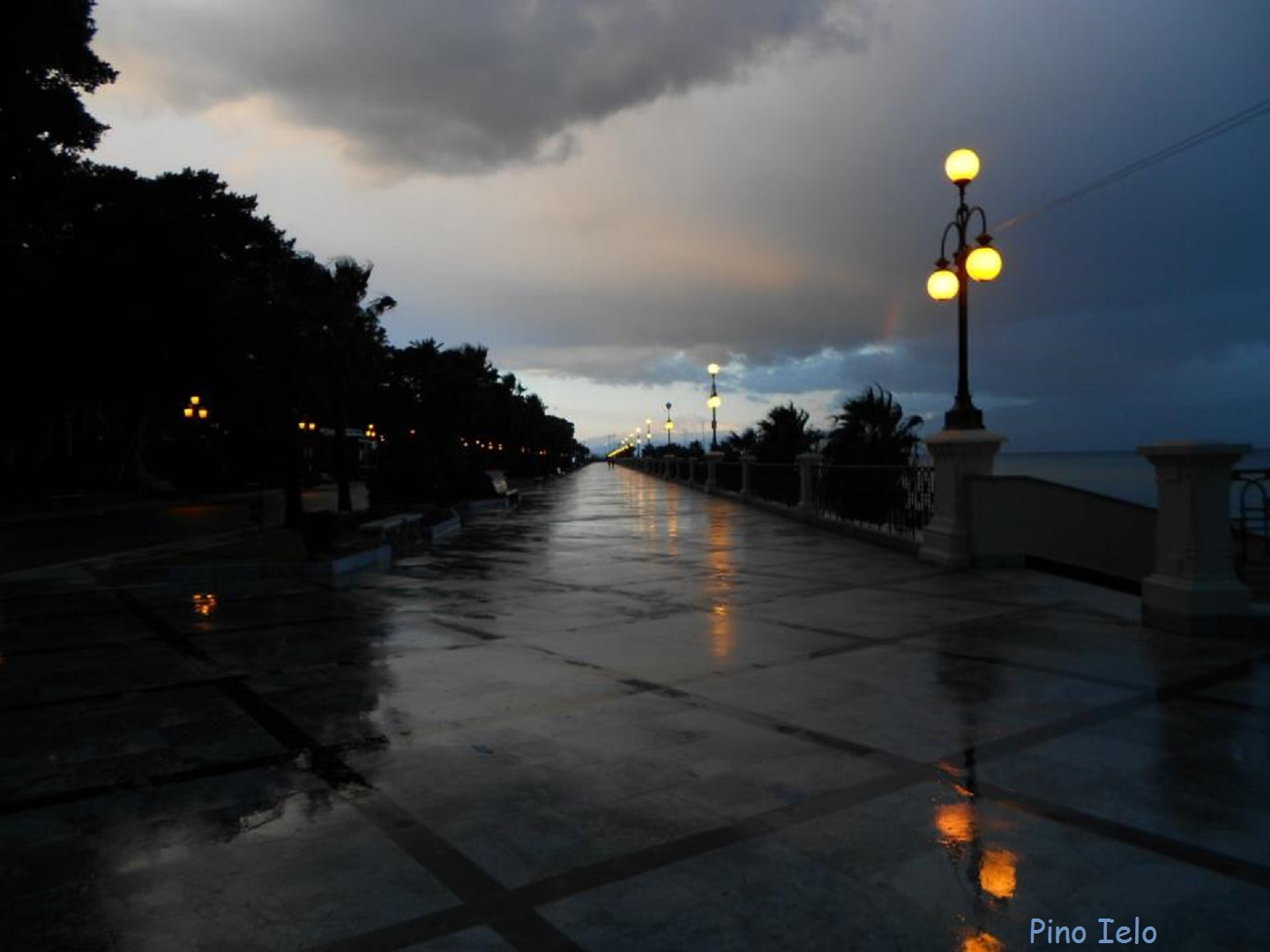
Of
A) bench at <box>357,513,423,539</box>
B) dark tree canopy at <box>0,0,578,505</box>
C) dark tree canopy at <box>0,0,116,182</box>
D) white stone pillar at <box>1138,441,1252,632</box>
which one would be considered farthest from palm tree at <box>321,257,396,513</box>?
white stone pillar at <box>1138,441,1252,632</box>

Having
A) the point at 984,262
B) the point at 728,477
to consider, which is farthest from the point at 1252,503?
the point at 728,477

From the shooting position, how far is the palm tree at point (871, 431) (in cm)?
2789

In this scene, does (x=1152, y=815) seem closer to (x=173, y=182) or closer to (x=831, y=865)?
(x=831, y=865)

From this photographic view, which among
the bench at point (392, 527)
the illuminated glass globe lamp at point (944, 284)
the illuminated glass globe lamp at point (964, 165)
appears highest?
the illuminated glass globe lamp at point (964, 165)

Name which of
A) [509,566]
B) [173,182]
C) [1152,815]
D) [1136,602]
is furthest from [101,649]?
[173,182]

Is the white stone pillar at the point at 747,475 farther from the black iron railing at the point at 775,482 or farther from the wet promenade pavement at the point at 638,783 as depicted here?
the wet promenade pavement at the point at 638,783

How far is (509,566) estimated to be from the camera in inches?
543

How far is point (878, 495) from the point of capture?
656 inches

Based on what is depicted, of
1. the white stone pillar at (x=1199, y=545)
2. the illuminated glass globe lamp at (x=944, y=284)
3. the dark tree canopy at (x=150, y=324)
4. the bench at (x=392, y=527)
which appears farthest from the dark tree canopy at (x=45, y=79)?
the white stone pillar at (x=1199, y=545)

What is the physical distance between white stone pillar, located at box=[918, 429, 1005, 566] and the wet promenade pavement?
3230 millimetres

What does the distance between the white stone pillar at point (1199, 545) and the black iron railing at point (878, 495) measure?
5589 mm

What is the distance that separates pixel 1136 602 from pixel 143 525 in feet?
84.2

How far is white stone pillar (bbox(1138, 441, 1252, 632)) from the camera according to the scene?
7.71m

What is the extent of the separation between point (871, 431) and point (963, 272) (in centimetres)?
1669
